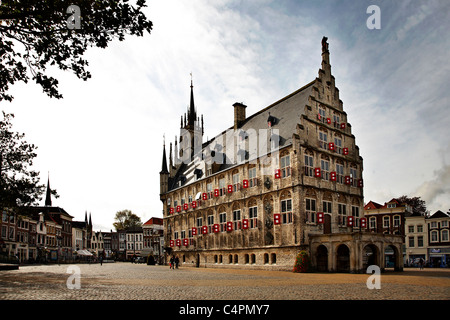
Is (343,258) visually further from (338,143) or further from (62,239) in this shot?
(62,239)

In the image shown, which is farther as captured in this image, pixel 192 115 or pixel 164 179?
pixel 192 115

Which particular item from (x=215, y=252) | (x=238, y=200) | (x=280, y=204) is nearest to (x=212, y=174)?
(x=238, y=200)

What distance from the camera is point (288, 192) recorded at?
3212 centimetres

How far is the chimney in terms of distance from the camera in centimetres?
4528

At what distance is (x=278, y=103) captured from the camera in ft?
131

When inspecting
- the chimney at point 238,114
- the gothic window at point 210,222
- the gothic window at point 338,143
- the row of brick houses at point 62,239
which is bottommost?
the row of brick houses at point 62,239

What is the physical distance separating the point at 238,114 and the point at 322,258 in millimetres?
20605

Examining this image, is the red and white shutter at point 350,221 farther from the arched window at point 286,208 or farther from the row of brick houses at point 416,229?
the row of brick houses at point 416,229

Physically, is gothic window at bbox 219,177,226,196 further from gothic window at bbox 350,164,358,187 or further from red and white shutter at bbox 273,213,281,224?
gothic window at bbox 350,164,358,187

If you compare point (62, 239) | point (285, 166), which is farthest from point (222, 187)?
point (62, 239)

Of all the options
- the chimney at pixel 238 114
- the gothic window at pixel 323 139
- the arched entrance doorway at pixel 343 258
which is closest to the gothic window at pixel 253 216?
the arched entrance doorway at pixel 343 258

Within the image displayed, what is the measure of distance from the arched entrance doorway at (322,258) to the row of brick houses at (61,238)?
22.5 metres

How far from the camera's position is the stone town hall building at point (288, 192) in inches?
1208
